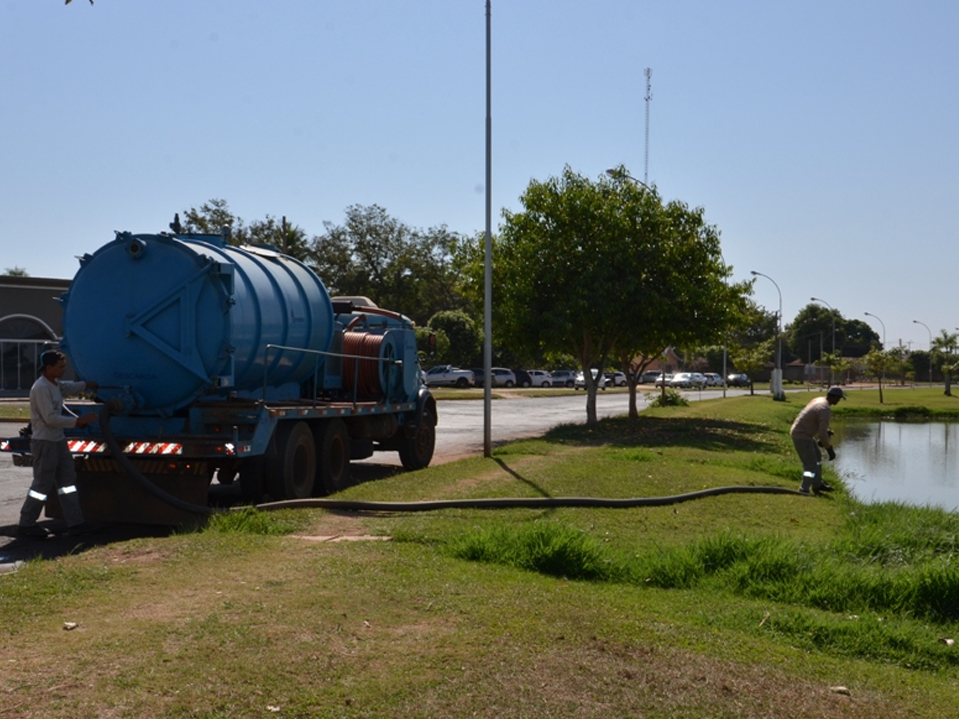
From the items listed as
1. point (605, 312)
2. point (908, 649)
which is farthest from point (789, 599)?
point (605, 312)

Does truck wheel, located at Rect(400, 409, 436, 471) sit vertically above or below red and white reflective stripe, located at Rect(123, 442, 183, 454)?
below

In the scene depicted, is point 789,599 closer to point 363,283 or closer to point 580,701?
point 580,701

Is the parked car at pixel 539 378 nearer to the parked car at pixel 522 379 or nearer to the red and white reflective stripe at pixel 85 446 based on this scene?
the parked car at pixel 522 379

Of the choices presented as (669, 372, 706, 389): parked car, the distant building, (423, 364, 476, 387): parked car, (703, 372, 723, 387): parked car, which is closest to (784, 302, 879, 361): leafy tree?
(703, 372, 723, 387): parked car

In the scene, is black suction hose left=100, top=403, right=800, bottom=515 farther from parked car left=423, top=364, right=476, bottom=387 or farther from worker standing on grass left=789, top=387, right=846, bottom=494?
parked car left=423, top=364, right=476, bottom=387

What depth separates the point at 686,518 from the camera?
11.5m

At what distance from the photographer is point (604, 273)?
26781mm

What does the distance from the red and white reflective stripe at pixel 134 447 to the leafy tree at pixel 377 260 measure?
6155cm

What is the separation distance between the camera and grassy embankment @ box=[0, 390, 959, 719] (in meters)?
5.24

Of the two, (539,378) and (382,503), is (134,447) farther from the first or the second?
(539,378)

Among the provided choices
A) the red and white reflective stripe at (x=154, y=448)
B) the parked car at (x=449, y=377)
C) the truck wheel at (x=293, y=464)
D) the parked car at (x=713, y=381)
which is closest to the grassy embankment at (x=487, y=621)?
the red and white reflective stripe at (x=154, y=448)

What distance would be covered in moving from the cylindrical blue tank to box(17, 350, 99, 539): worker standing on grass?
1437 millimetres

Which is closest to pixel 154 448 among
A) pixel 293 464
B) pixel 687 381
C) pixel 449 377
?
pixel 293 464

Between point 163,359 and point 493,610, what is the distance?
6.35 meters
